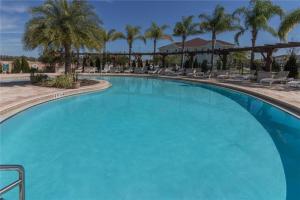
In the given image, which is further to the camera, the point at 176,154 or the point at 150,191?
the point at 176,154

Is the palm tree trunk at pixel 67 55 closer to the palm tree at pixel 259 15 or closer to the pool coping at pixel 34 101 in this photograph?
the pool coping at pixel 34 101

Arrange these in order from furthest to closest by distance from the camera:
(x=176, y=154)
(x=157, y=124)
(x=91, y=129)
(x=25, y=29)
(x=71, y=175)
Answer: (x=25, y=29)
(x=157, y=124)
(x=91, y=129)
(x=176, y=154)
(x=71, y=175)

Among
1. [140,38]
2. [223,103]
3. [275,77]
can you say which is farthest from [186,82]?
[140,38]

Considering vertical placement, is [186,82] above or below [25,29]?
below

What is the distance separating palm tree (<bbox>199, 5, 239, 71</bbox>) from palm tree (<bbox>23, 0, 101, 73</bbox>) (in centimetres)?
1531

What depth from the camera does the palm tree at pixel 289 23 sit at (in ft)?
51.7

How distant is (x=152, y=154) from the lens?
211 inches

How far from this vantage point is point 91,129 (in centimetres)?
716

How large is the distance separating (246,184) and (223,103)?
327 inches

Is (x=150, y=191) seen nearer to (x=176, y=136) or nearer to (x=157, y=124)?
(x=176, y=136)

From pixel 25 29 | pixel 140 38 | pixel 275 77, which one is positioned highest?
pixel 140 38

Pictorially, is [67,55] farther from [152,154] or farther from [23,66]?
[23,66]

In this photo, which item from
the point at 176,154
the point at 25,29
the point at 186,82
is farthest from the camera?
the point at 186,82

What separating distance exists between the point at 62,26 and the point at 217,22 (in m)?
18.0
